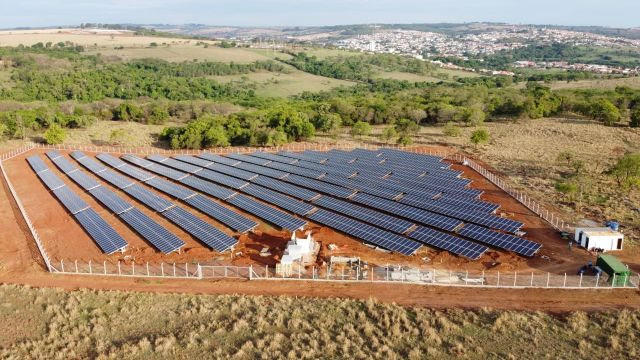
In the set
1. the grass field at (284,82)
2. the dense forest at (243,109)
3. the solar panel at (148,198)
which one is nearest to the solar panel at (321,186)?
the solar panel at (148,198)

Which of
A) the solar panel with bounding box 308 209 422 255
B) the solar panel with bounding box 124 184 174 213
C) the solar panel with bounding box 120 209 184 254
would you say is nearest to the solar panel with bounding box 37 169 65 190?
the solar panel with bounding box 124 184 174 213

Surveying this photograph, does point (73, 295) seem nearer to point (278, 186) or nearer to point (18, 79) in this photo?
point (278, 186)

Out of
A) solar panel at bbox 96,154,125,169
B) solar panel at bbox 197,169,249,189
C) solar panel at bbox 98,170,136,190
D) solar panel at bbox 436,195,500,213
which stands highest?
solar panel at bbox 436,195,500,213

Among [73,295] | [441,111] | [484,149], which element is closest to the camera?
[73,295]

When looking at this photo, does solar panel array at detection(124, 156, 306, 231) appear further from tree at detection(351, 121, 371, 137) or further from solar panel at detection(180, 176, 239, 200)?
tree at detection(351, 121, 371, 137)

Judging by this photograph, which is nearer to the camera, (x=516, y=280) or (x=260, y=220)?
(x=516, y=280)

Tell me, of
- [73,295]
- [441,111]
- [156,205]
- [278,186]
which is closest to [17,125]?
[156,205]
